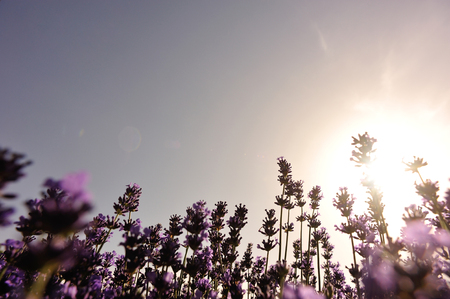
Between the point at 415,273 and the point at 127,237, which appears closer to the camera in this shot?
the point at 415,273

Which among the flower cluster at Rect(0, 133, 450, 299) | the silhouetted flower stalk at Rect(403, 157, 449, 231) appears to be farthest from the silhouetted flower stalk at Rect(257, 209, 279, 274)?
the silhouetted flower stalk at Rect(403, 157, 449, 231)

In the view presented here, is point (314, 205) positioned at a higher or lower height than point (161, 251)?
higher

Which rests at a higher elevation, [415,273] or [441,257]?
[441,257]

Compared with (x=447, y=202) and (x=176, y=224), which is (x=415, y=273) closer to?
(x=447, y=202)

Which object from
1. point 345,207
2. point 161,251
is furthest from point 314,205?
point 161,251

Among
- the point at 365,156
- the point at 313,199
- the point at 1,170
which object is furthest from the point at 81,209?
the point at 313,199

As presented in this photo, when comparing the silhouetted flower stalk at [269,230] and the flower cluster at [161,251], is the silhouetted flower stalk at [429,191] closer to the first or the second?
the flower cluster at [161,251]

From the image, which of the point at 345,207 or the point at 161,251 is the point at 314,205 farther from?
the point at 161,251

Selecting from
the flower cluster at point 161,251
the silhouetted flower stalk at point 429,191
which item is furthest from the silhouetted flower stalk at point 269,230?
the silhouetted flower stalk at point 429,191

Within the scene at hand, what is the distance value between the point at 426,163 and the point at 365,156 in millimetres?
2043

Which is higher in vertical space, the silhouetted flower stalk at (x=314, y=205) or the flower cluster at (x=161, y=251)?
the silhouetted flower stalk at (x=314, y=205)

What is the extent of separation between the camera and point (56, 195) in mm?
4074

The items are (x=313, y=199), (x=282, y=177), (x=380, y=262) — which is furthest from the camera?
(x=313, y=199)

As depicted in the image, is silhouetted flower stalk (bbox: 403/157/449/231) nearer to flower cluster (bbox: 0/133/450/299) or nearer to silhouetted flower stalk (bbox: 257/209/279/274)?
flower cluster (bbox: 0/133/450/299)
